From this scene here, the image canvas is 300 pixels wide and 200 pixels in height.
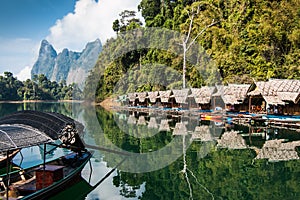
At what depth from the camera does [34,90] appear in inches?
2425

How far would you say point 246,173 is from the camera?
7.45m

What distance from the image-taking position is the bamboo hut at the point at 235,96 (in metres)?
18.3

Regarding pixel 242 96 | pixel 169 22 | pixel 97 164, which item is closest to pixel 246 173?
pixel 97 164

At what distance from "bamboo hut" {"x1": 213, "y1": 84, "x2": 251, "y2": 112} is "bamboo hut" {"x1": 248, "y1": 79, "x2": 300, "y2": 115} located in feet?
2.04

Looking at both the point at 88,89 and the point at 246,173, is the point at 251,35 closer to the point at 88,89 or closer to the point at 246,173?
the point at 246,173

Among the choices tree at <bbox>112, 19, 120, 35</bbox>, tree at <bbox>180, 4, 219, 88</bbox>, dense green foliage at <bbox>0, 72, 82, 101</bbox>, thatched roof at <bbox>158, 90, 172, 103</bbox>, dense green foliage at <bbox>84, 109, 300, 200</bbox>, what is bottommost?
dense green foliage at <bbox>84, 109, 300, 200</bbox>

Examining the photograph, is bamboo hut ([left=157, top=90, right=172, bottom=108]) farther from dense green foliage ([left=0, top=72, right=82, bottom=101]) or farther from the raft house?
dense green foliage ([left=0, top=72, right=82, bottom=101])

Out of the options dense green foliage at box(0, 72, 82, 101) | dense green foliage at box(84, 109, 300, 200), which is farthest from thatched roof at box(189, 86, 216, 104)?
dense green foliage at box(0, 72, 82, 101)

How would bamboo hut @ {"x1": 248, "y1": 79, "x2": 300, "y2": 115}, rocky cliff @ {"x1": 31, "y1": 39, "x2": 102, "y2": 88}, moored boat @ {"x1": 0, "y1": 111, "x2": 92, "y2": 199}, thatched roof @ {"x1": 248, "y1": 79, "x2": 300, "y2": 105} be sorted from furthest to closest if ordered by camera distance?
rocky cliff @ {"x1": 31, "y1": 39, "x2": 102, "y2": 88}
bamboo hut @ {"x1": 248, "y1": 79, "x2": 300, "y2": 115}
thatched roof @ {"x1": 248, "y1": 79, "x2": 300, "y2": 105}
moored boat @ {"x1": 0, "y1": 111, "x2": 92, "y2": 199}

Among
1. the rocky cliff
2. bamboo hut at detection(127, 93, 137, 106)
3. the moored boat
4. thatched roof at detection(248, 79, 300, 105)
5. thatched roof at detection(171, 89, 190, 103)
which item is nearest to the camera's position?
the moored boat

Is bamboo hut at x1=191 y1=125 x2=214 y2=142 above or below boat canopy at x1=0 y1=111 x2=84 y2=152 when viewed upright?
below

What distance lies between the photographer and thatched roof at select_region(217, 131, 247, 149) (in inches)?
411

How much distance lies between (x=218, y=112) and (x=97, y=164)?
41.3 feet

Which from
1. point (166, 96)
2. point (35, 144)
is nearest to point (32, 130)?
point (35, 144)
